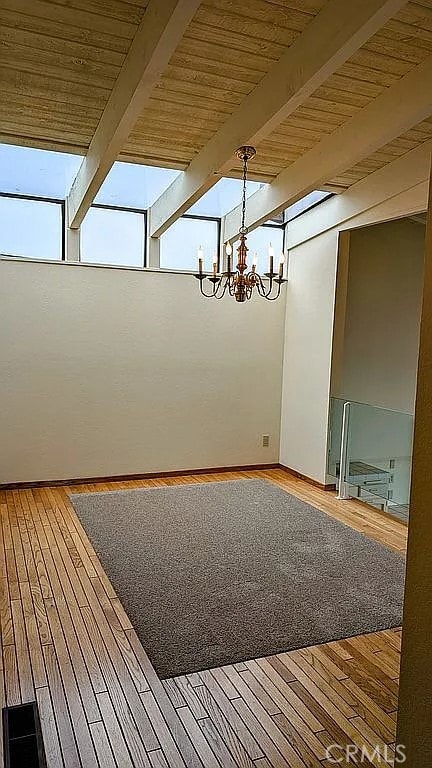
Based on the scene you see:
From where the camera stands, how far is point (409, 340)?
627 centimetres

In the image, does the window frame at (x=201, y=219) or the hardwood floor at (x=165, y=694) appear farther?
the window frame at (x=201, y=219)

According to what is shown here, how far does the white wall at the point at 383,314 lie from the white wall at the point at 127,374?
0.89 meters

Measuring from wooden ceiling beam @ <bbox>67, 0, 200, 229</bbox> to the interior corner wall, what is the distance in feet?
8.07

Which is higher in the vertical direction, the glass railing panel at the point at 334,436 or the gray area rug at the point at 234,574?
the glass railing panel at the point at 334,436

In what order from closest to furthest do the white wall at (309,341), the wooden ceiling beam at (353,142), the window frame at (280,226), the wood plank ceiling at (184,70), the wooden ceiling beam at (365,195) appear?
1. the wood plank ceiling at (184,70)
2. the wooden ceiling beam at (353,142)
3. the wooden ceiling beam at (365,195)
4. the white wall at (309,341)
5. the window frame at (280,226)

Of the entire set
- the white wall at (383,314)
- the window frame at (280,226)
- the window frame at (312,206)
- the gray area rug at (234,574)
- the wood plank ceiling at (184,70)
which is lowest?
the gray area rug at (234,574)

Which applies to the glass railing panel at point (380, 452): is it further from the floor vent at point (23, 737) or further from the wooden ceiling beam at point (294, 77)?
the floor vent at point (23, 737)

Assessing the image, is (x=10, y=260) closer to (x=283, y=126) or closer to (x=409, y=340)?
(x=283, y=126)

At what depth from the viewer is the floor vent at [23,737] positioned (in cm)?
198

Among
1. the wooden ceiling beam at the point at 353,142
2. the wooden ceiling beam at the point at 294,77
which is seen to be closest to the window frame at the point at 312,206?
the wooden ceiling beam at the point at 353,142

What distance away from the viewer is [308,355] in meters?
5.94

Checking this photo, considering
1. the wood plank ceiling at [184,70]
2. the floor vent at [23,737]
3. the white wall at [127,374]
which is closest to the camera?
the floor vent at [23,737]

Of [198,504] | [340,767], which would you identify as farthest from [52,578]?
[340,767]

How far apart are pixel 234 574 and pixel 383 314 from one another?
12.0 ft
